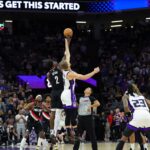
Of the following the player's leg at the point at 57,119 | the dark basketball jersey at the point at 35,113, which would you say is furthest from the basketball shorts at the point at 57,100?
the dark basketball jersey at the point at 35,113

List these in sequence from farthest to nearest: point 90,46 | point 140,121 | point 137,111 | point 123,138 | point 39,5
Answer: point 90,46, point 39,5, point 137,111, point 140,121, point 123,138

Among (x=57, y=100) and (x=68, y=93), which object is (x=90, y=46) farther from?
(x=68, y=93)

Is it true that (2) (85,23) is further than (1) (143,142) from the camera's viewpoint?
Yes

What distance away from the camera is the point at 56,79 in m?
14.0

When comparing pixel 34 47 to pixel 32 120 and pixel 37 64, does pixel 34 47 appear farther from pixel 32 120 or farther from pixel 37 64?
pixel 32 120

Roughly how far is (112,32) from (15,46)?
6588mm

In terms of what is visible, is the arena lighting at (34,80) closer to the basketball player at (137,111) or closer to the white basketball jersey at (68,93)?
the white basketball jersey at (68,93)

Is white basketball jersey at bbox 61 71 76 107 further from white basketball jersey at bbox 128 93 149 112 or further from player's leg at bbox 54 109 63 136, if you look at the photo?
white basketball jersey at bbox 128 93 149 112

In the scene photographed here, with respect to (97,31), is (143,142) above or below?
below

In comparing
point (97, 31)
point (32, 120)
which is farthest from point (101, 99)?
point (32, 120)


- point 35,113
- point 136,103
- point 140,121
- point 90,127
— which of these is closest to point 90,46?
point 35,113

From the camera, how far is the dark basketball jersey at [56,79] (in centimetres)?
1393

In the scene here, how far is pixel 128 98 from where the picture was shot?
14.0 meters

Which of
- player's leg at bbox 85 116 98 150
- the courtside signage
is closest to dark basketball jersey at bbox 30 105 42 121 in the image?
player's leg at bbox 85 116 98 150
